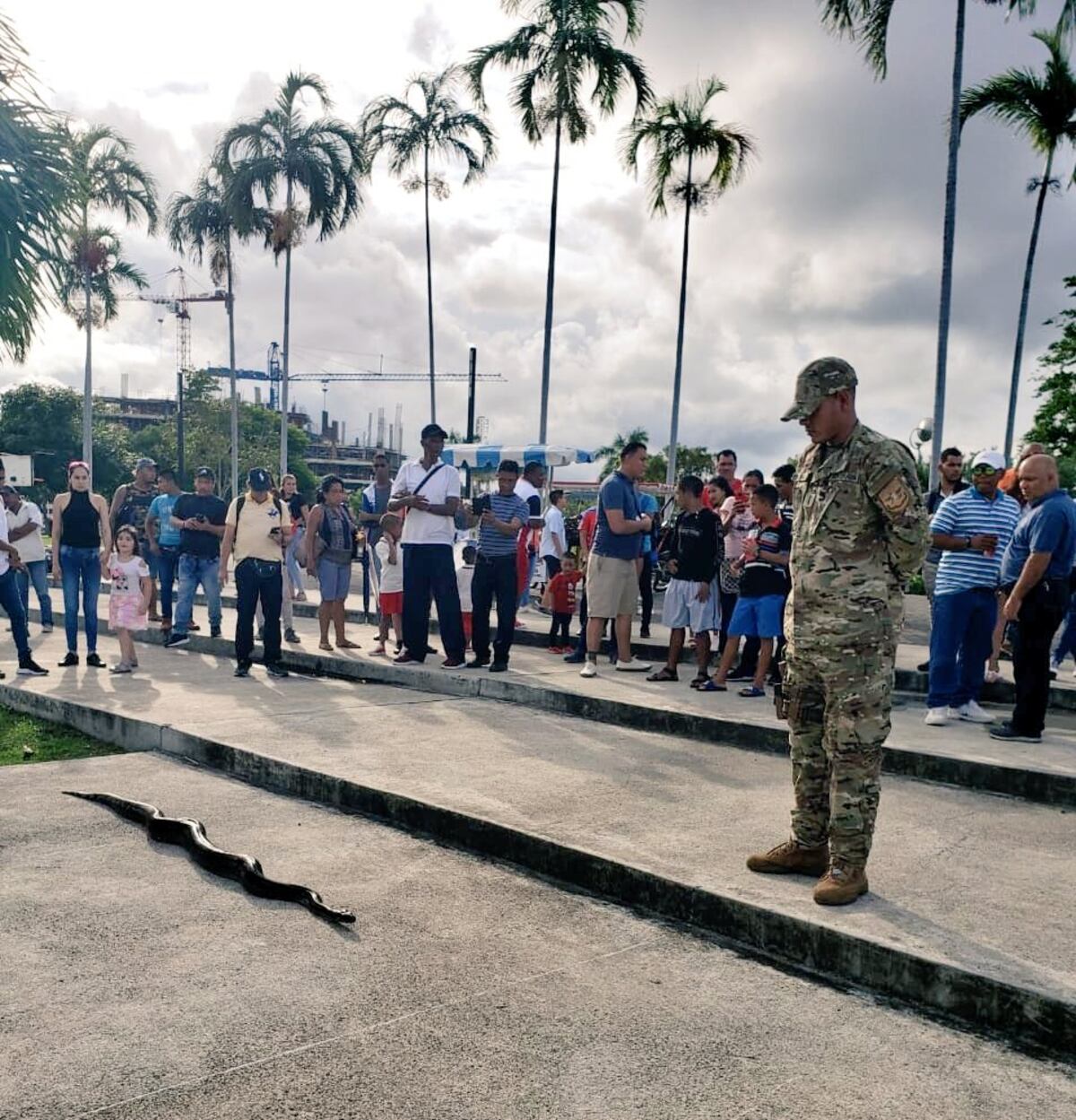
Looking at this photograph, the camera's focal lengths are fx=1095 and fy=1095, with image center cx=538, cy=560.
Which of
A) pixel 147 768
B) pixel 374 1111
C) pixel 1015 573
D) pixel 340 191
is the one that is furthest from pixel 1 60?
pixel 340 191

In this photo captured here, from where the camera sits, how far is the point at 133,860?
4562 millimetres

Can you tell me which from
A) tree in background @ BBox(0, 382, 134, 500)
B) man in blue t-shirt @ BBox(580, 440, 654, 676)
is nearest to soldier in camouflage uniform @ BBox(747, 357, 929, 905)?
man in blue t-shirt @ BBox(580, 440, 654, 676)

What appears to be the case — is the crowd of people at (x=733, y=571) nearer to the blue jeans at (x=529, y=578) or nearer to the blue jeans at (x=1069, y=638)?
the blue jeans at (x=1069, y=638)

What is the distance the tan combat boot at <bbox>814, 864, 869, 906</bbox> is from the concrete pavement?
0.39m

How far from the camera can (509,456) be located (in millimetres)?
20406

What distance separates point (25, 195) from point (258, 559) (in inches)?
207

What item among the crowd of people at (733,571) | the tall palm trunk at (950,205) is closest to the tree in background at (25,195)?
the crowd of people at (733,571)

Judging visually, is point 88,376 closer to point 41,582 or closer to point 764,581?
point 41,582

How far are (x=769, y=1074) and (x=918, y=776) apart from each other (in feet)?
11.9

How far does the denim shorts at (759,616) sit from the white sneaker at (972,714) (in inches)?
53.4

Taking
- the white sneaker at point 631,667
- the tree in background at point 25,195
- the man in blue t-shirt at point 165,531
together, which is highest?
the tree in background at point 25,195

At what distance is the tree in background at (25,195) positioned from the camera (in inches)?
443

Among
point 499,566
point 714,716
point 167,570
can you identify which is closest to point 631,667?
point 499,566

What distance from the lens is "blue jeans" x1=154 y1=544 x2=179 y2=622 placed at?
12.1 meters
